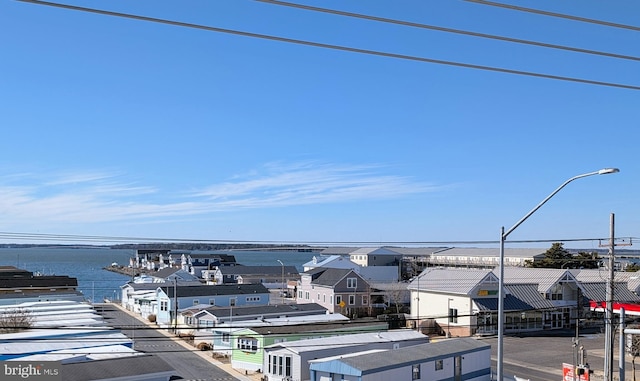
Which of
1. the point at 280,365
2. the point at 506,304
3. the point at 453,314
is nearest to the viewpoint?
the point at 280,365

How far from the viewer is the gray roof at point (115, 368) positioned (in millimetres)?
21781

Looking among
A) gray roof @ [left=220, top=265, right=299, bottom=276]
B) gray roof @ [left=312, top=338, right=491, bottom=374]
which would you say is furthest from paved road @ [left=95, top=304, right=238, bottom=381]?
gray roof @ [left=220, top=265, right=299, bottom=276]

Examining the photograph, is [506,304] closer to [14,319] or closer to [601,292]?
[601,292]

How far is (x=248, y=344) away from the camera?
32.5 metres

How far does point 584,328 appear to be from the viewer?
48.0 meters

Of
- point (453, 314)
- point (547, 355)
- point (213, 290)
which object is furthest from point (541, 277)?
point (213, 290)

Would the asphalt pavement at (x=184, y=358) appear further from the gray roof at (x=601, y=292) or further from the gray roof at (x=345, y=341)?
the gray roof at (x=601, y=292)

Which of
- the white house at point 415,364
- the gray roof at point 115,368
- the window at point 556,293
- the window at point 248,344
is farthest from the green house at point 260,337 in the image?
the window at point 556,293

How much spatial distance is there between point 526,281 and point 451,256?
190ft

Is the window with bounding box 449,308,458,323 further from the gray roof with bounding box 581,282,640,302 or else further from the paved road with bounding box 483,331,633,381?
the gray roof with bounding box 581,282,640,302

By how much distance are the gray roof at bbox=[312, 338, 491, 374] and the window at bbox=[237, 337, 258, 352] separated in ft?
29.9

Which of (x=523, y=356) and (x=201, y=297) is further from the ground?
(x=201, y=297)

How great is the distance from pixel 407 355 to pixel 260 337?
9.65m

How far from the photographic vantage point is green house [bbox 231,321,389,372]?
104 ft
